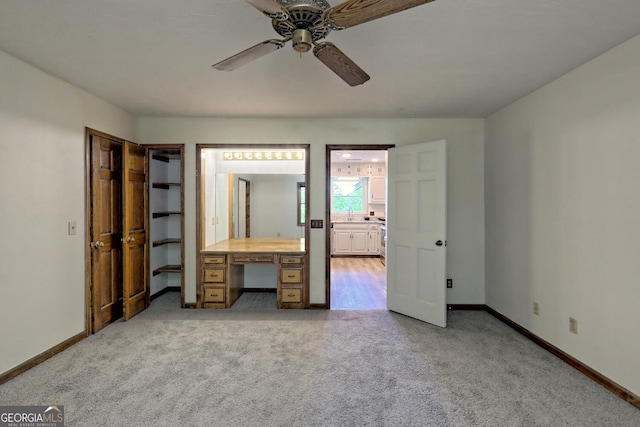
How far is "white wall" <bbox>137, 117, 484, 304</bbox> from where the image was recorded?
398cm

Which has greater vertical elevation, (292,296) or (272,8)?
(272,8)

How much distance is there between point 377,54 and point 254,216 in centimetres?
359

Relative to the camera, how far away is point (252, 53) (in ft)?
5.79

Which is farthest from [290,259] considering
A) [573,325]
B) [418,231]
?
[573,325]

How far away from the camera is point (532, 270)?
3.10m

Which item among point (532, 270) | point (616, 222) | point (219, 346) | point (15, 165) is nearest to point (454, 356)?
point (532, 270)

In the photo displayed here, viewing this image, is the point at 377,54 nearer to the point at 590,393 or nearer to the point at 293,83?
the point at 293,83

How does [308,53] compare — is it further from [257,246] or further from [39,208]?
[257,246]

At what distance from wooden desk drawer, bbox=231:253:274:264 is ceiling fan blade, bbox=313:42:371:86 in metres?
2.48

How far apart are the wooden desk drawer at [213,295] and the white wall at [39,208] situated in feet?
4.10

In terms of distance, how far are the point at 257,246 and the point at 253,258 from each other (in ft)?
1.06

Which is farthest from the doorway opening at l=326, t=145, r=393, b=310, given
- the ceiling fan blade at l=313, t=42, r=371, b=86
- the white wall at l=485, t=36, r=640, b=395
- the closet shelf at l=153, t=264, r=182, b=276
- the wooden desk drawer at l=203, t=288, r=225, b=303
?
the ceiling fan blade at l=313, t=42, r=371, b=86

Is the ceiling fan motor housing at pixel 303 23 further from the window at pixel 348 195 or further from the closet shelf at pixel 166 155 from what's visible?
the window at pixel 348 195

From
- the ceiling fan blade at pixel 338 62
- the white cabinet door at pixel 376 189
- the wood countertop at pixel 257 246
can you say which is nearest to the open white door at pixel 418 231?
the wood countertop at pixel 257 246
